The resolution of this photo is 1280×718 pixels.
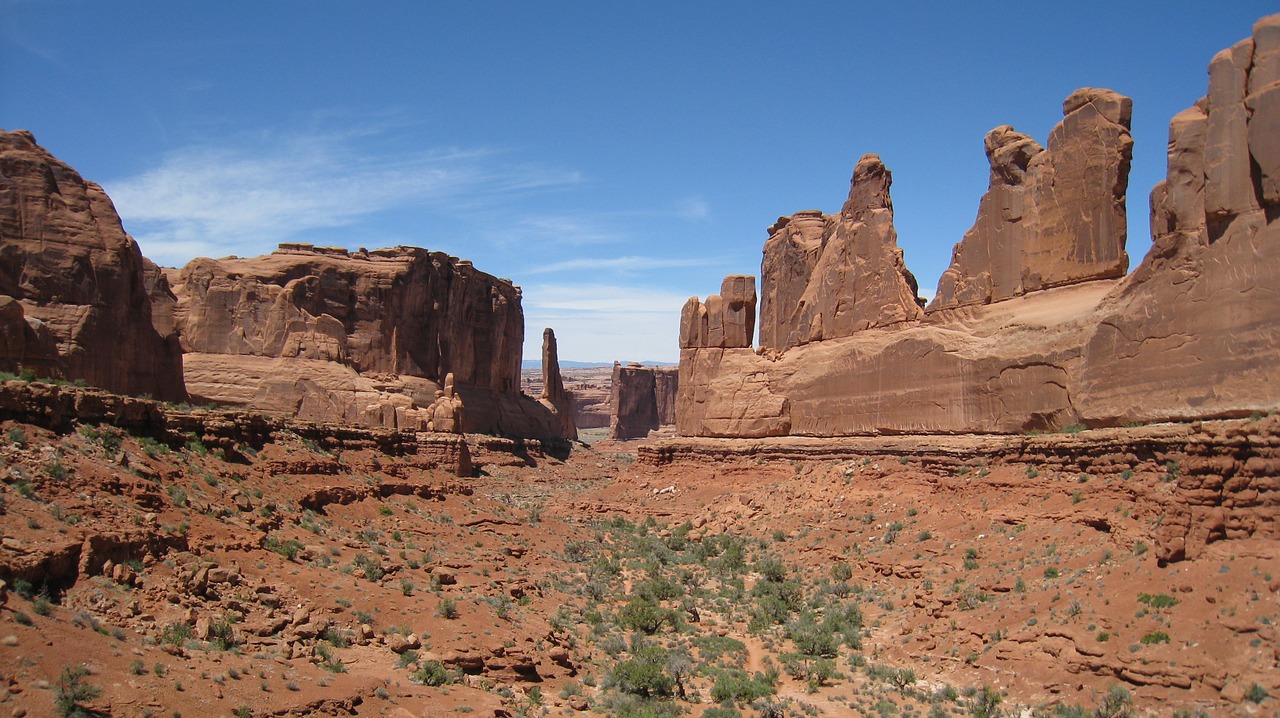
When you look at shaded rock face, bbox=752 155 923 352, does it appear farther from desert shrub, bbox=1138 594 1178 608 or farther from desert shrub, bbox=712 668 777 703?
desert shrub, bbox=1138 594 1178 608

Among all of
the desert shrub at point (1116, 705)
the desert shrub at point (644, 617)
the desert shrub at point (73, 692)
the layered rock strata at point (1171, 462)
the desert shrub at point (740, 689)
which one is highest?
the layered rock strata at point (1171, 462)

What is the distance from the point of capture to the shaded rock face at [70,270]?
21.5m

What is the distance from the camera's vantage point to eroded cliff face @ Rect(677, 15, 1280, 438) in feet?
53.1

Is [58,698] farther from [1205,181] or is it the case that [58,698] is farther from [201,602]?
[1205,181]

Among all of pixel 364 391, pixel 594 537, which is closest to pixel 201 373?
pixel 364 391

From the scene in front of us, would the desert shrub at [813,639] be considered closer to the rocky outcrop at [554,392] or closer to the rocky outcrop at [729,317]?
the rocky outcrop at [729,317]

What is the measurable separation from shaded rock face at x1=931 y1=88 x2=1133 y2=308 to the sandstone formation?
2599cm

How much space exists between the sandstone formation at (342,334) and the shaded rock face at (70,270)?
1196 cm

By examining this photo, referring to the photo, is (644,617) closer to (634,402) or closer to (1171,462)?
(1171,462)

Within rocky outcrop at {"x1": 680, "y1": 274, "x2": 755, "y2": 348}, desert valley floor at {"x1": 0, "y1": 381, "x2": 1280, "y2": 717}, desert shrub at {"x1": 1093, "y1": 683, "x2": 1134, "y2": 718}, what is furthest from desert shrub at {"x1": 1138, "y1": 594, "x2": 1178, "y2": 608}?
rocky outcrop at {"x1": 680, "y1": 274, "x2": 755, "y2": 348}

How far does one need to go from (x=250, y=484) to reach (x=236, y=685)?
910cm

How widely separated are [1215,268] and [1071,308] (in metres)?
5.35

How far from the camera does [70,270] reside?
22.3m

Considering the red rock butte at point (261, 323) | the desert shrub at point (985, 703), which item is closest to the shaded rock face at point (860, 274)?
the desert shrub at point (985, 703)
